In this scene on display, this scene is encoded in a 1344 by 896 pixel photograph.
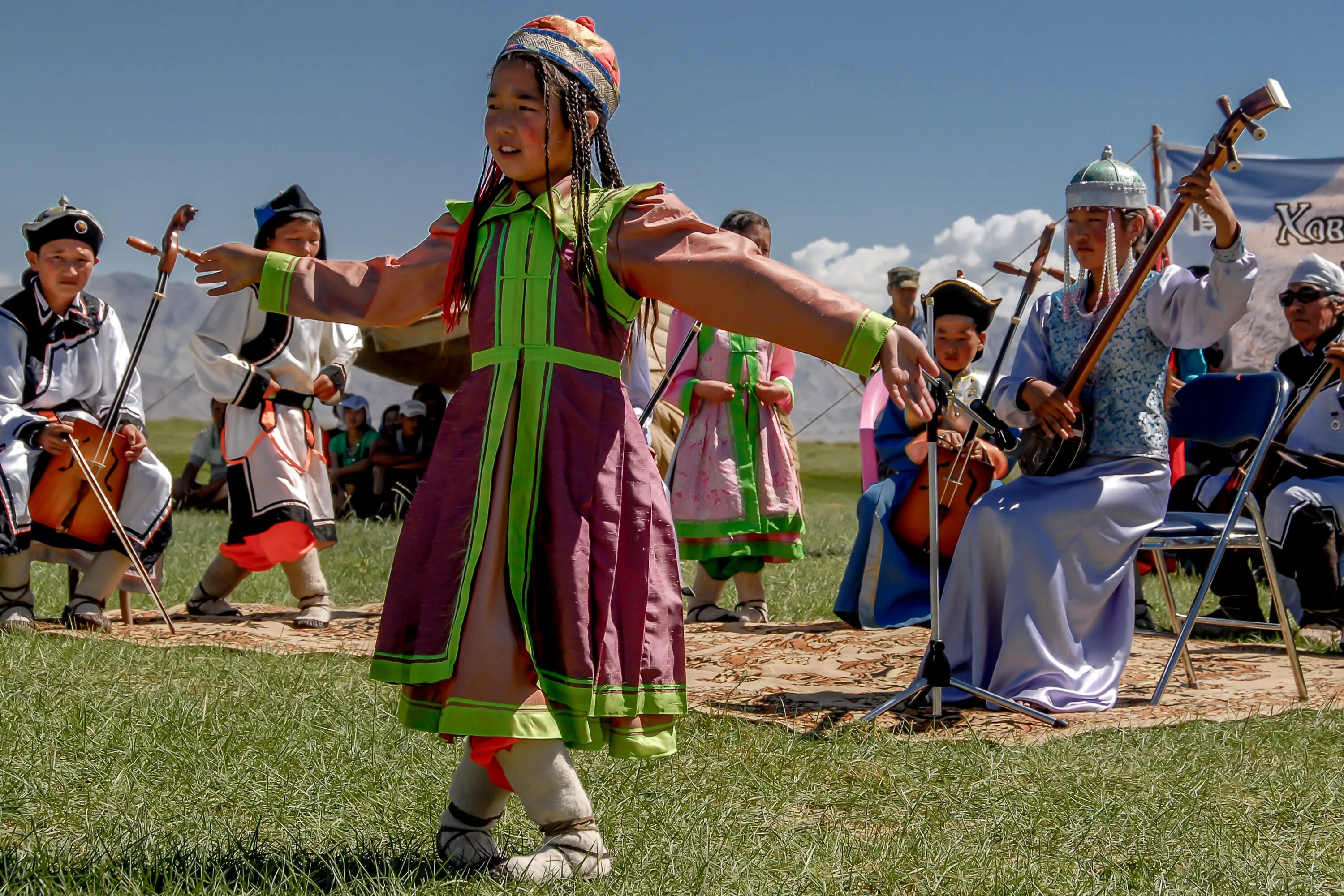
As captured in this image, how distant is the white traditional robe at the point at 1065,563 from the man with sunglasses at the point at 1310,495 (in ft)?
5.14

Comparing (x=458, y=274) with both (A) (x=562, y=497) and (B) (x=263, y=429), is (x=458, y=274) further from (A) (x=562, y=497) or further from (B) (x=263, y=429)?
(B) (x=263, y=429)

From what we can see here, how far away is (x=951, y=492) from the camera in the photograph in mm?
5621

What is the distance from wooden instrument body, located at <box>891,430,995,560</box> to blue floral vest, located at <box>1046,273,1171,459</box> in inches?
35.5

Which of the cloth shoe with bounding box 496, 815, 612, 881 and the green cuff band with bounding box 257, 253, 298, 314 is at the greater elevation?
the green cuff band with bounding box 257, 253, 298, 314

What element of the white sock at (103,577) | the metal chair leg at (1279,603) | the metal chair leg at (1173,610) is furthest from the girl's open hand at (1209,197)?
the white sock at (103,577)

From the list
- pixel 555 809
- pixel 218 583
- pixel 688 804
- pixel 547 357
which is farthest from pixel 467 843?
pixel 218 583

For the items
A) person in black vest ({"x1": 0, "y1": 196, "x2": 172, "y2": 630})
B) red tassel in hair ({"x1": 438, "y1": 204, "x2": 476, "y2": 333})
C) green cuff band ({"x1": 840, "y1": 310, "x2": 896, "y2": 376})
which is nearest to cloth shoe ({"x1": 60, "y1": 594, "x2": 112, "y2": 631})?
person in black vest ({"x1": 0, "y1": 196, "x2": 172, "y2": 630})

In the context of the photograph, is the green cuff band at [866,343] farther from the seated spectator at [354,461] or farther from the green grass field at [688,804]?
the seated spectator at [354,461]

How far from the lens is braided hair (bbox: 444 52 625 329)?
260 cm

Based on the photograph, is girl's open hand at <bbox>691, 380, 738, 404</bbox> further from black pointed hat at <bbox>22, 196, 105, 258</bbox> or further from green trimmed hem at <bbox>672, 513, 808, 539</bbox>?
black pointed hat at <bbox>22, 196, 105, 258</bbox>

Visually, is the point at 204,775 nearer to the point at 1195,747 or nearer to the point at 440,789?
the point at 440,789

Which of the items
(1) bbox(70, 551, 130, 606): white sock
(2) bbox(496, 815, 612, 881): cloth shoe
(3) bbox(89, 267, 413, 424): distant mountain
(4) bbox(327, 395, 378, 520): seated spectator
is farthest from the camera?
(3) bbox(89, 267, 413, 424): distant mountain

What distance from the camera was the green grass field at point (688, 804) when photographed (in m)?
2.52

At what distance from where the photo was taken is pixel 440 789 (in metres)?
3.12
